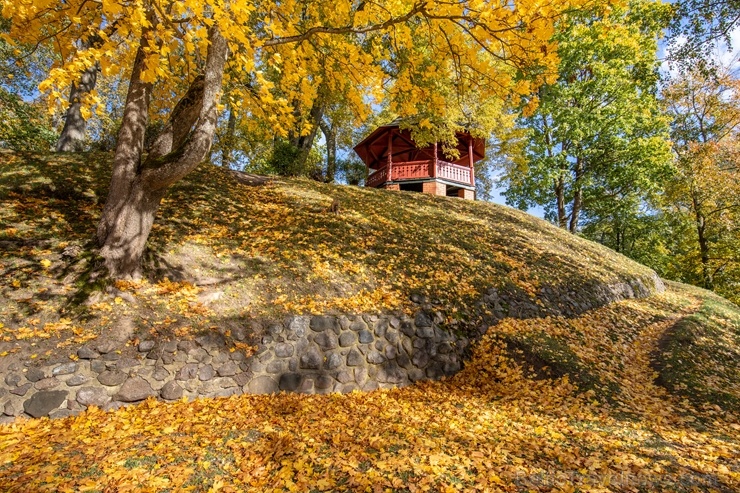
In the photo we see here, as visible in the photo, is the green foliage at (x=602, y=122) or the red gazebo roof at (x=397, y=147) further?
the red gazebo roof at (x=397, y=147)

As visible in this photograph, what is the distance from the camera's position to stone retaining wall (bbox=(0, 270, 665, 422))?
13.2 feet

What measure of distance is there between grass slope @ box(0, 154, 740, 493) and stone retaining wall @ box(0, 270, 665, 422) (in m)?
0.22

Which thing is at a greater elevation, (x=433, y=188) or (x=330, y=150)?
(x=330, y=150)

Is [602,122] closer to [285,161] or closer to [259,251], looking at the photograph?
[285,161]

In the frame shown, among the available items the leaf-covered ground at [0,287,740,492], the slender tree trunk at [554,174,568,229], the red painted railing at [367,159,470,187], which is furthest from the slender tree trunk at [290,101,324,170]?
the slender tree trunk at [554,174,568,229]

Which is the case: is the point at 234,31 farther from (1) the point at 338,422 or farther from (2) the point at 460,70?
(1) the point at 338,422

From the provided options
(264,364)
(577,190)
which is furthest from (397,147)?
(264,364)

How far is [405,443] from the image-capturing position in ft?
12.6

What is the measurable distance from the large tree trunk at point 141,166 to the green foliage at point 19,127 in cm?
869

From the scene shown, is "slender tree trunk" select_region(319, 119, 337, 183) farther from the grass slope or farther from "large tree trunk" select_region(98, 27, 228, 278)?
"large tree trunk" select_region(98, 27, 228, 278)

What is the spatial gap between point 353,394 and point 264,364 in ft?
4.83

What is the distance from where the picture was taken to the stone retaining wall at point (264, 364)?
13.2 ft

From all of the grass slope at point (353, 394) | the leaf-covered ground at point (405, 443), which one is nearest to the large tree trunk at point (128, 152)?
the grass slope at point (353, 394)

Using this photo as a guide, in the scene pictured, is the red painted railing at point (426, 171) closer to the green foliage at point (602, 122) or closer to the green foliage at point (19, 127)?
the green foliage at point (602, 122)
